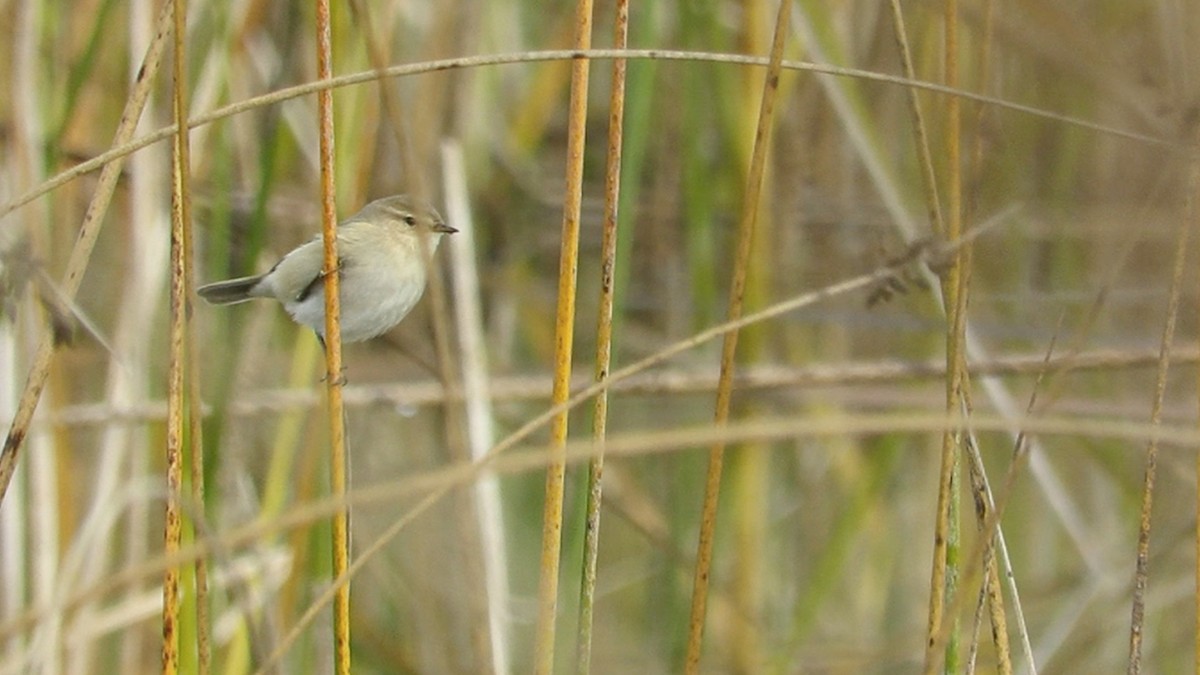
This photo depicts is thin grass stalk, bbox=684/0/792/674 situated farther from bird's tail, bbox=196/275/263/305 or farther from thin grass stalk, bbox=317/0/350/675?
bird's tail, bbox=196/275/263/305

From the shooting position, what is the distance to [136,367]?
1.97 meters

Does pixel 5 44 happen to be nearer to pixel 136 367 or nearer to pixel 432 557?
pixel 136 367

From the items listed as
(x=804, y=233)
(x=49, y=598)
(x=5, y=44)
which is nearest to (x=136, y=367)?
(x=49, y=598)

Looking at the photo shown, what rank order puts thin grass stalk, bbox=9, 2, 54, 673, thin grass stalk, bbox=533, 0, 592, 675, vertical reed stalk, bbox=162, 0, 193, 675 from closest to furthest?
vertical reed stalk, bbox=162, 0, 193, 675
thin grass stalk, bbox=533, 0, 592, 675
thin grass stalk, bbox=9, 2, 54, 673

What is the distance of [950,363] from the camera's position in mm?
→ 1119

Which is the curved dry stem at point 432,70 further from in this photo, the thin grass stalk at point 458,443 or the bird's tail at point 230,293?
the bird's tail at point 230,293

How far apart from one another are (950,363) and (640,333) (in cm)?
217

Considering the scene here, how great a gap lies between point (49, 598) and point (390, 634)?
32.5 inches

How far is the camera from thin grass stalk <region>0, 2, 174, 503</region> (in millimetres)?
1029

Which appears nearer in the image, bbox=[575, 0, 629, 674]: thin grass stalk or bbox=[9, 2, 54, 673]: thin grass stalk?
bbox=[575, 0, 629, 674]: thin grass stalk

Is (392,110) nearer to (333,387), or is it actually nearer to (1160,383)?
(333,387)

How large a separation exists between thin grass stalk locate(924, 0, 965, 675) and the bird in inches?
26.7

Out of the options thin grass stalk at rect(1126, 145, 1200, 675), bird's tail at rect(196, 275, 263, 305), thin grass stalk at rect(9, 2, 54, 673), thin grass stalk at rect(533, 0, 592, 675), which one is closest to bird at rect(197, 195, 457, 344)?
bird's tail at rect(196, 275, 263, 305)

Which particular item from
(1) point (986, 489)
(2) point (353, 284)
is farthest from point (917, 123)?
(2) point (353, 284)
